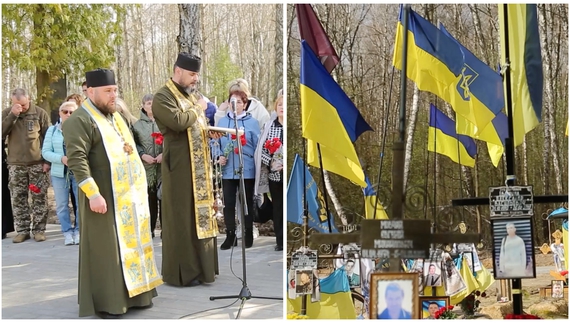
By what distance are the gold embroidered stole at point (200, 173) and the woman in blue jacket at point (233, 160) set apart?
1257 millimetres

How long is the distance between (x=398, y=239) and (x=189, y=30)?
6.40 meters

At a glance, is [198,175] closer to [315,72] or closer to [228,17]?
[315,72]

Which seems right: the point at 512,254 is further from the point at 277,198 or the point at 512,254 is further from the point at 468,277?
the point at 277,198

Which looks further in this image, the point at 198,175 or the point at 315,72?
the point at 198,175

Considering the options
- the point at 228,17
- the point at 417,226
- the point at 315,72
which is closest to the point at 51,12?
→ the point at 315,72

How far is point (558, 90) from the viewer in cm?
1224

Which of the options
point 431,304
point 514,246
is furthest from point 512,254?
point 431,304

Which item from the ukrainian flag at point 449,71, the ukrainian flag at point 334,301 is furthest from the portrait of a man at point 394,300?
the ukrainian flag at point 449,71

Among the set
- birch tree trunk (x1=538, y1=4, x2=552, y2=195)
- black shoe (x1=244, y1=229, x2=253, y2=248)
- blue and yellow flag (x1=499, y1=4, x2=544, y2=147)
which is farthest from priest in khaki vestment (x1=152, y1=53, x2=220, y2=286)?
birch tree trunk (x1=538, y1=4, x2=552, y2=195)

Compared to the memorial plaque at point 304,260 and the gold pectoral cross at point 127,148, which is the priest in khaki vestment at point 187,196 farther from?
the memorial plaque at point 304,260

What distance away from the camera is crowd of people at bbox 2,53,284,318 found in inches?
178

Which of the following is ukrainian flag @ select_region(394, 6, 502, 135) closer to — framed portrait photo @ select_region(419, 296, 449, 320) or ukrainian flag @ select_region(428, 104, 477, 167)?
framed portrait photo @ select_region(419, 296, 449, 320)

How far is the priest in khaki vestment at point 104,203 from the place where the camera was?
175 inches

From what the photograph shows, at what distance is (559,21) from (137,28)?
1158cm
